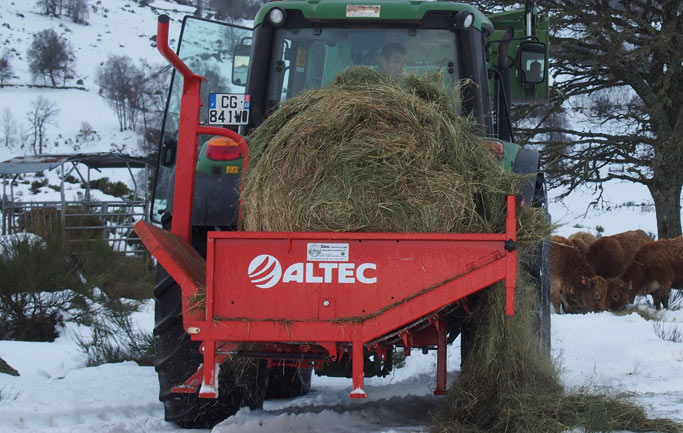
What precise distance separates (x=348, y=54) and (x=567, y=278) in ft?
22.0

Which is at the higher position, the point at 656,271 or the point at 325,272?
the point at 656,271

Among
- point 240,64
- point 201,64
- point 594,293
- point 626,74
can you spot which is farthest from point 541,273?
point 626,74

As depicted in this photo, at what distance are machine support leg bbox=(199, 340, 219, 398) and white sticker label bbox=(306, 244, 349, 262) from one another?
60cm

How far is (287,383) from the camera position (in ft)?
19.3

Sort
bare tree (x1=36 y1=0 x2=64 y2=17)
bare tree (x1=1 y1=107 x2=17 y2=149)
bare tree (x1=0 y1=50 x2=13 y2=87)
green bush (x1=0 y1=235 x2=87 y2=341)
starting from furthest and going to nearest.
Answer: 1. bare tree (x1=36 y1=0 x2=64 y2=17)
2. bare tree (x1=0 y1=50 x2=13 y2=87)
3. bare tree (x1=1 y1=107 x2=17 y2=149)
4. green bush (x1=0 y1=235 x2=87 y2=341)

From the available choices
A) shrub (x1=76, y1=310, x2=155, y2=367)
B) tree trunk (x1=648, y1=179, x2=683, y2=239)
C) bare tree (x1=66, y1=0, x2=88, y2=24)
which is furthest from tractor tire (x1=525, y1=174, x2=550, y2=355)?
bare tree (x1=66, y1=0, x2=88, y2=24)

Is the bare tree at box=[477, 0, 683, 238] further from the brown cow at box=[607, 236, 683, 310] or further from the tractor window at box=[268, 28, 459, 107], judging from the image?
the tractor window at box=[268, 28, 459, 107]

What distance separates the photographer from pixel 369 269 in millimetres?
3703

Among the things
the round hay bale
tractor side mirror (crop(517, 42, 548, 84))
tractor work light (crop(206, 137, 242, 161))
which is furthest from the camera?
tractor side mirror (crop(517, 42, 548, 84))

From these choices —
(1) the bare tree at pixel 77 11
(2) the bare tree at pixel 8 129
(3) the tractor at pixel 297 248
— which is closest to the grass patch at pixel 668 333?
(3) the tractor at pixel 297 248

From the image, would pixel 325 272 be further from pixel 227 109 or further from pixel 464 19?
pixel 464 19

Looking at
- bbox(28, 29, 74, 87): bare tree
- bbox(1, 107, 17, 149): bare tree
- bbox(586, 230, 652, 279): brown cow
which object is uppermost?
bbox(28, 29, 74, 87): bare tree

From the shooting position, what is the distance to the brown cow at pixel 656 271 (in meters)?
11.5

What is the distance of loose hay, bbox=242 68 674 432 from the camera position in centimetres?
388
